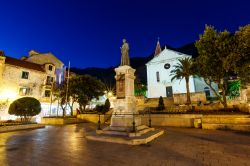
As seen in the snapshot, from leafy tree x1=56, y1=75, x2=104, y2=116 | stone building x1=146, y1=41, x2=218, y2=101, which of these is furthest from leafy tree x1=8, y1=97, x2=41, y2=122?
stone building x1=146, y1=41, x2=218, y2=101

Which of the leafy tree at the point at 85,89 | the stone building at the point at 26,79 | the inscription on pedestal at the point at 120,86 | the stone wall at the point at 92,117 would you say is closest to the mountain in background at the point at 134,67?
the stone building at the point at 26,79

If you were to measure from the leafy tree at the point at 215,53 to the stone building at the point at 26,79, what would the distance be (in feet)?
78.1

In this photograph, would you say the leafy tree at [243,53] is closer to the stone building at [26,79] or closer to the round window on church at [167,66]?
the round window on church at [167,66]

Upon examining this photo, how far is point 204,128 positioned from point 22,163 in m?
13.9

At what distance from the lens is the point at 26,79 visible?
3002cm

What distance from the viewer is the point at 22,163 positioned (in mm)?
5340

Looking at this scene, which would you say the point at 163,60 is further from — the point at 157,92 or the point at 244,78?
the point at 244,78

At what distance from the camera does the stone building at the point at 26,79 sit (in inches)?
1047

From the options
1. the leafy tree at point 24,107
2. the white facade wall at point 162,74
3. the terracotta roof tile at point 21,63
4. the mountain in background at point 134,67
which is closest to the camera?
A: the leafy tree at point 24,107

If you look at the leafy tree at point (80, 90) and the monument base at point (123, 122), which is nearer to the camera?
the monument base at point (123, 122)

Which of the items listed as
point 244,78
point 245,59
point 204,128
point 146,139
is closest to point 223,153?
point 146,139

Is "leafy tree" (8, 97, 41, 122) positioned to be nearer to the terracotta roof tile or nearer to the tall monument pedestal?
the tall monument pedestal

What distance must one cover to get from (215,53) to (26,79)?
31.9 metres

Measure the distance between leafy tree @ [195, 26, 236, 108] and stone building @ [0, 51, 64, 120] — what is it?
23806 millimetres
